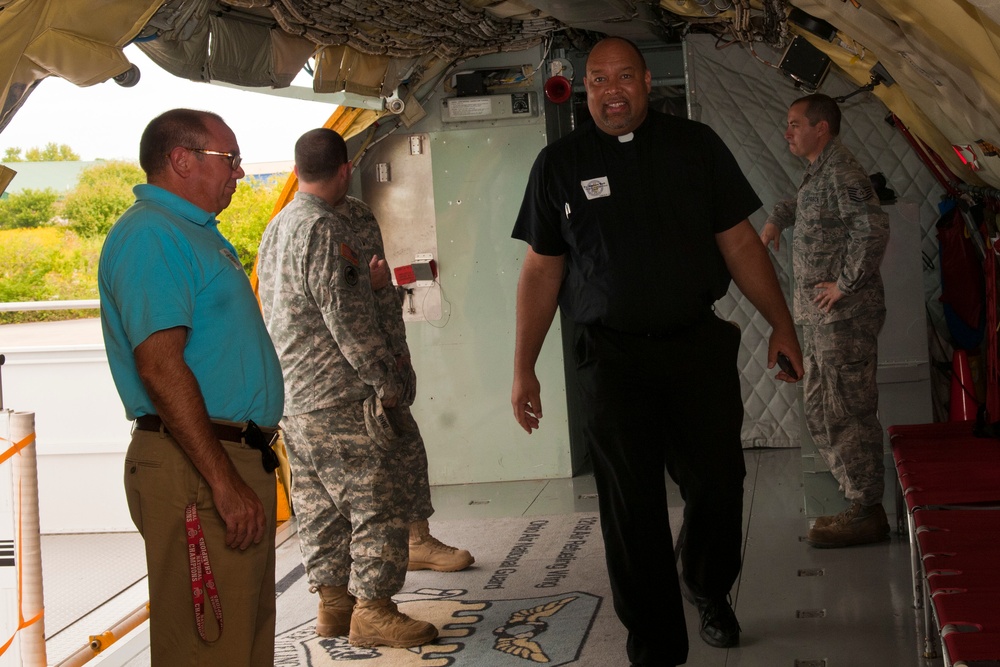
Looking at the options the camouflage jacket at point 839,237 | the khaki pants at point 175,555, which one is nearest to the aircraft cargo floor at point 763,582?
the camouflage jacket at point 839,237

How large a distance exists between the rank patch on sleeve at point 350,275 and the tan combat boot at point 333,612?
49.3 inches

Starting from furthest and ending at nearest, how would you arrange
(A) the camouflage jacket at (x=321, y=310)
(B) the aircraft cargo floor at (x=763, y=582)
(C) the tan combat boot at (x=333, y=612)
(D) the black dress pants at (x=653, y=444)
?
(C) the tan combat boot at (x=333, y=612), (A) the camouflage jacket at (x=321, y=310), (B) the aircraft cargo floor at (x=763, y=582), (D) the black dress pants at (x=653, y=444)

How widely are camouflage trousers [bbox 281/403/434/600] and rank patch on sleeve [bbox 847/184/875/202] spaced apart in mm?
2233

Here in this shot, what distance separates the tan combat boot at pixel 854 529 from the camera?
184 inches

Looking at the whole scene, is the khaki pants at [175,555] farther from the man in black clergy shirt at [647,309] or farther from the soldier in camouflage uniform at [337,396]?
the soldier in camouflage uniform at [337,396]

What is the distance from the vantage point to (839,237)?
4605 millimetres

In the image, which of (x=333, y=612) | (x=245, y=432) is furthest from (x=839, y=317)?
(x=245, y=432)

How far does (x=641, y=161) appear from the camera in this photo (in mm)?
3229

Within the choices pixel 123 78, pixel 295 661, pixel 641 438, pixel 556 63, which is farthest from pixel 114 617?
pixel 556 63

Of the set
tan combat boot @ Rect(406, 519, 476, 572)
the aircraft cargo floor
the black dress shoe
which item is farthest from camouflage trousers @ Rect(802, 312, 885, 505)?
tan combat boot @ Rect(406, 519, 476, 572)

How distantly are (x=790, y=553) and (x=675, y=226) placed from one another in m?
2.15

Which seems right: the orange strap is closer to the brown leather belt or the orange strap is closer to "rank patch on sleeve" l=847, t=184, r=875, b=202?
the brown leather belt

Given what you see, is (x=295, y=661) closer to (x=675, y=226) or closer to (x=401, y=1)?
(x=675, y=226)

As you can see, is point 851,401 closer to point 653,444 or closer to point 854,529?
point 854,529
